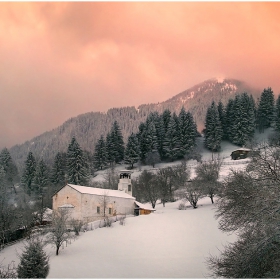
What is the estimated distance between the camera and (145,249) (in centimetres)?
2645

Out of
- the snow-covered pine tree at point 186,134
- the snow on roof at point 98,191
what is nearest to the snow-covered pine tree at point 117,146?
the snow-covered pine tree at point 186,134

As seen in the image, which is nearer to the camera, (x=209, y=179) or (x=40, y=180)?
(x=209, y=179)

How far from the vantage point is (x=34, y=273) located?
13.9 m

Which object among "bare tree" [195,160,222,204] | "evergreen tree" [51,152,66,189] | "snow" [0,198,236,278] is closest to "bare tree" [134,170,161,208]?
"bare tree" [195,160,222,204]

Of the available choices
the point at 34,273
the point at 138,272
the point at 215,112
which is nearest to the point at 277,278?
the point at 34,273

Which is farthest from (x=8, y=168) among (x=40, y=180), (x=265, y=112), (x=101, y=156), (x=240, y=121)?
(x=265, y=112)

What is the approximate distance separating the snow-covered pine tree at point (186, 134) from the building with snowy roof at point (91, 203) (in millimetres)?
24974

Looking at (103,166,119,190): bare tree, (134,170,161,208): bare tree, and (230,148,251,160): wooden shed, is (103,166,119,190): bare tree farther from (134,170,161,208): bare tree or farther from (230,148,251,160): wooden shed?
(230,148,251,160): wooden shed

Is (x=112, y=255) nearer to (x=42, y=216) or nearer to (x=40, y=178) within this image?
(x=42, y=216)

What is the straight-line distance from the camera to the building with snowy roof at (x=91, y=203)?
39188mm

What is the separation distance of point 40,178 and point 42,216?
70.6 ft

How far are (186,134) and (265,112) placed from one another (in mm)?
18777

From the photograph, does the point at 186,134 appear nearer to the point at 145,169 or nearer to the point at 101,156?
the point at 145,169

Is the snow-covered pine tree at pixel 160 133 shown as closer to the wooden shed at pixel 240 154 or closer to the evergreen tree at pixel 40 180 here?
the wooden shed at pixel 240 154
